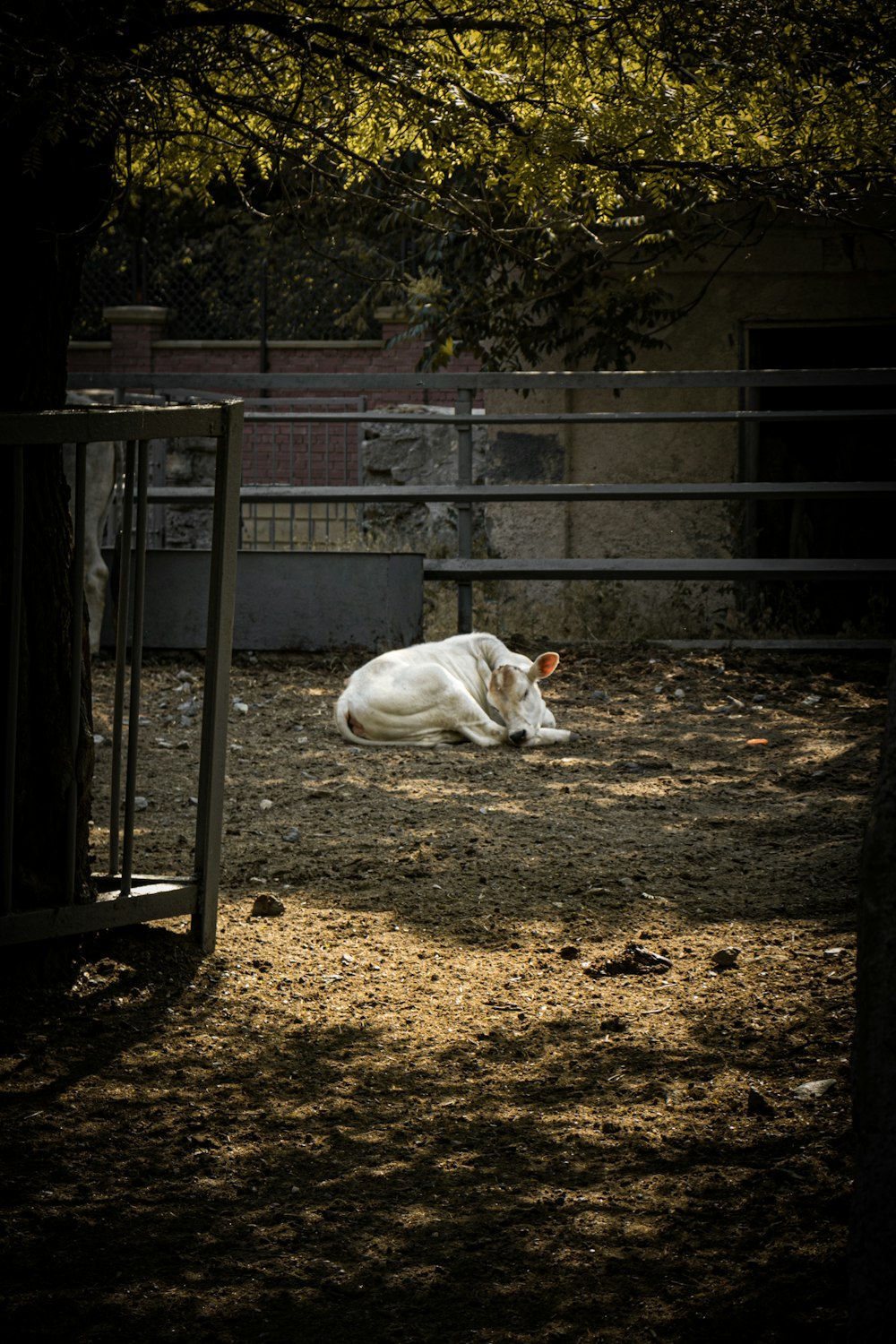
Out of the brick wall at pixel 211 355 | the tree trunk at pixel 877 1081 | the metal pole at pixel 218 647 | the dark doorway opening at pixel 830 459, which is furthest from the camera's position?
the brick wall at pixel 211 355

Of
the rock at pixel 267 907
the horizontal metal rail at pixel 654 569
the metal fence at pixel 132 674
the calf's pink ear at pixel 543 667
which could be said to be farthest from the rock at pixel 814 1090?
the horizontal metal rail at pixel 654 569

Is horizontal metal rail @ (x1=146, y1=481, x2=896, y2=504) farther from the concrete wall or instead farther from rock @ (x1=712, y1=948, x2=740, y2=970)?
rock @ (x1=712, y1=948, x2=740, y2=970)

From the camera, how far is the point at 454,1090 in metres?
3.39

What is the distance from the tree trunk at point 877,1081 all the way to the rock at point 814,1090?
3.52 feet

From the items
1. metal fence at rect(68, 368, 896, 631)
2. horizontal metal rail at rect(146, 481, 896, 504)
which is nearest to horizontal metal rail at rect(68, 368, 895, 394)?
metal fence at rect(68, 368, 896, 631)

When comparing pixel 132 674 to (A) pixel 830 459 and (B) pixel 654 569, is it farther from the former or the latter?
(A) pixel 830 459

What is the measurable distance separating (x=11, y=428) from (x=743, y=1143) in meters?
2.48

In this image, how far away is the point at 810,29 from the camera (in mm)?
3904

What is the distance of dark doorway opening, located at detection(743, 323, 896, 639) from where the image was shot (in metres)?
13.1

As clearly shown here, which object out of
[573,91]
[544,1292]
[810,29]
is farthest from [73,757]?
[810,29]

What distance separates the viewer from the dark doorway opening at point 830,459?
13.1m

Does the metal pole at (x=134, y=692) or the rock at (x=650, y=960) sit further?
the rock at (x=650, y=960)

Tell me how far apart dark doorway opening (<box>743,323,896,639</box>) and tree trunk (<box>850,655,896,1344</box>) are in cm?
1108

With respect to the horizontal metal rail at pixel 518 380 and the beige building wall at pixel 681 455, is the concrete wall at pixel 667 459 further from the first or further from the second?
the horizontal metal rail at pixel 518 380
